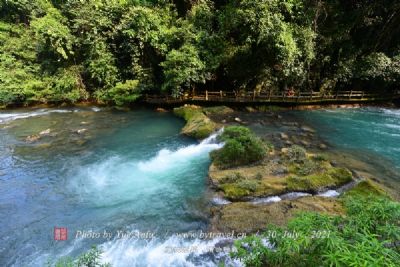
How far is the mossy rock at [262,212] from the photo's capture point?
760 centimetres

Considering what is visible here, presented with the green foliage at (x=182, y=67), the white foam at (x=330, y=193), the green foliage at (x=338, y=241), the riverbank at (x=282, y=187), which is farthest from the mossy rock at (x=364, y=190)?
the green foliage at (x=182, y=67)

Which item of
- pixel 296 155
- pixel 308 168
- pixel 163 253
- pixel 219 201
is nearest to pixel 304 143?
pixel 296 155

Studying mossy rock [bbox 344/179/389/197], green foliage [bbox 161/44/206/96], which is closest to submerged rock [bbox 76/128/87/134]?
green foliage [bbox 161/44/206/96]

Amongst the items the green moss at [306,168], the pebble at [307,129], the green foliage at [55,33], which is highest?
the green foliage at [55,33]

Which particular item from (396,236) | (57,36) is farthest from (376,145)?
(57,36)

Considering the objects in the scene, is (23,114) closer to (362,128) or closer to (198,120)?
(198,120)

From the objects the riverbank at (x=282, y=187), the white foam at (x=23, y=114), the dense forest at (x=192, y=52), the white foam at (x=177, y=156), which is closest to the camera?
the riverbank at (x=282, y=187)

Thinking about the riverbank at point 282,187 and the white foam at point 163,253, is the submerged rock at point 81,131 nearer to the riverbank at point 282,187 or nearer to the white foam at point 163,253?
the riverbank at point 282,187

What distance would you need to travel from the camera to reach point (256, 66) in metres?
20.6

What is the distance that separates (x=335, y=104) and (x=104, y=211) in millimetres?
20663

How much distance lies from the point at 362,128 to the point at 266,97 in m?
7.09

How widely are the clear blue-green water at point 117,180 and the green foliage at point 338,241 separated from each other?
2.90 metres

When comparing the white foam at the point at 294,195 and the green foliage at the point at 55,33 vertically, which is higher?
the green foliage at the point at 55,33

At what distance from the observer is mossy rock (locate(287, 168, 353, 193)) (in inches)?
368
